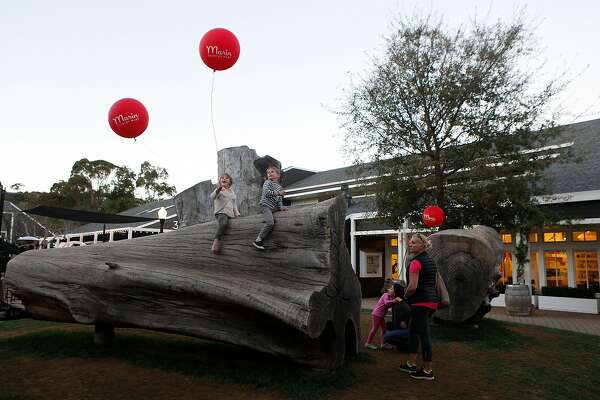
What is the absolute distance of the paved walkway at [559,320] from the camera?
9.37 m

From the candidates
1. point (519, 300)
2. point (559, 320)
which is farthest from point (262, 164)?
point (559, 320)

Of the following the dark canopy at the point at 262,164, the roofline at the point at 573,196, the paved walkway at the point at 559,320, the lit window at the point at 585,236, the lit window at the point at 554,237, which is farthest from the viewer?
the lit window at the point at 554,237

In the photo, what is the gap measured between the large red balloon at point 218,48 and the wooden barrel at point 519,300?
9833 millimetres

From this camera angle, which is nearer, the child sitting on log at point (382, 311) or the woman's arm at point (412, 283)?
the woman's arm at point (412, 283)

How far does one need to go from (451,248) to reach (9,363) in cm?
653

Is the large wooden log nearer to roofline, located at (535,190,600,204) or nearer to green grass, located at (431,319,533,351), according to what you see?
green grass, located at (431,319,533,351)

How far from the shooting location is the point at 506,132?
10.8 m

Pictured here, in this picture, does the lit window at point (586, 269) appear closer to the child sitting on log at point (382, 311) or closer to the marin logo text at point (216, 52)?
the child sitting on log at point (382, 311)

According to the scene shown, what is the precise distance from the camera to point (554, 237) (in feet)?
46.0

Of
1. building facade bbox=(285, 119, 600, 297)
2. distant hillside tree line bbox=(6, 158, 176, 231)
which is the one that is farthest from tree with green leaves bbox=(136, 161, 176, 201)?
building facade bbox=(285, 119, 600, 297)

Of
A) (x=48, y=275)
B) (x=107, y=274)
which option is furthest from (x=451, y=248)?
(x=48, y=275)

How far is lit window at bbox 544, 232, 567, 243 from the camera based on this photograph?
45.2 ft

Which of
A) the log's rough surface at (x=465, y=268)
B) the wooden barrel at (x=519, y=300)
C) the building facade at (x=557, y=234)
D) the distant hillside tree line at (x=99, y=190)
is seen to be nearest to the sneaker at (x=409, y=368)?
the log's rough surface at (x=465, y=268)

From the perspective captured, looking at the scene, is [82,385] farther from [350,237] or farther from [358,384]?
[350,237]
